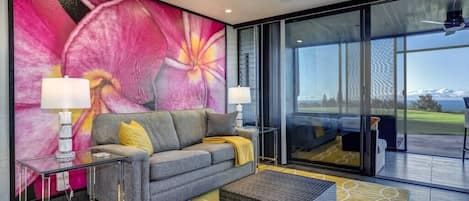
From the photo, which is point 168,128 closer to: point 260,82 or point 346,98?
point 260,82

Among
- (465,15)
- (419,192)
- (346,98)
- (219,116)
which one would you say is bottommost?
(419,192)

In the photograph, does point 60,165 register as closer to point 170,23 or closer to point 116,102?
point 116,102

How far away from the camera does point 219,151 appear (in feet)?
10.6

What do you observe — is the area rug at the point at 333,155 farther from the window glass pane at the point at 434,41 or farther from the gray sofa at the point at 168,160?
the window glass pane at the point at 434,41

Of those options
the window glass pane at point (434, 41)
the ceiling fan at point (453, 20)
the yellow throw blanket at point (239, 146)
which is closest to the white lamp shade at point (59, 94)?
the yellow throw blanket at point (239, 146)

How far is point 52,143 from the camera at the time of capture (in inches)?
110

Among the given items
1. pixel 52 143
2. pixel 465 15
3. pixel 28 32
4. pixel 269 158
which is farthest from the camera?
pixel 269 158

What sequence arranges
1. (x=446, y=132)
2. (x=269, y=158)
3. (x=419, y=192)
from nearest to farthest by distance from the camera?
(x=419, y=192)
(x=269, y=158)
(x=446, y=132)

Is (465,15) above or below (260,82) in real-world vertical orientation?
above

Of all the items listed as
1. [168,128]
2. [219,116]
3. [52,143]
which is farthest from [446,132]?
[52,143]

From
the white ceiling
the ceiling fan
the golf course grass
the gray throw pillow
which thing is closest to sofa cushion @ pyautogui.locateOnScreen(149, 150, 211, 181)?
the gray throw pillow

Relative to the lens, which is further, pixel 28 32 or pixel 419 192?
pixel 419 192

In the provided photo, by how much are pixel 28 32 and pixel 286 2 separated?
3.00 m

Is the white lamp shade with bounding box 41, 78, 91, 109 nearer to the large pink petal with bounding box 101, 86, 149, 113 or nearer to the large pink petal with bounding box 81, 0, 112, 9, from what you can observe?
the large pink petal with bounding box 101, 86, 149, 113
